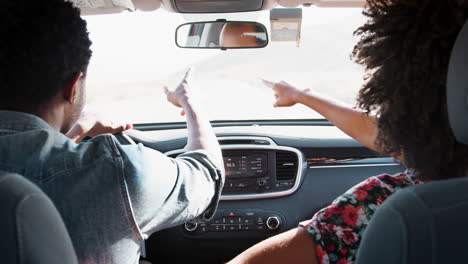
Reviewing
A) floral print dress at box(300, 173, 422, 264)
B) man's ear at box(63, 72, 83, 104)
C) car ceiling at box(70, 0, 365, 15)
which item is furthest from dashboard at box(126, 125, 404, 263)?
man's ear at box(63, 72, 83, 104)

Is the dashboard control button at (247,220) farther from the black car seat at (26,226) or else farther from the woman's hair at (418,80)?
the black car seat at (26,226)

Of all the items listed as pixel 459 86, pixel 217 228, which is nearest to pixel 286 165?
pixel 217 228

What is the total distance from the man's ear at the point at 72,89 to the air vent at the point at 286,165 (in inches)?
104

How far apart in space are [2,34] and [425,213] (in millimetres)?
1581

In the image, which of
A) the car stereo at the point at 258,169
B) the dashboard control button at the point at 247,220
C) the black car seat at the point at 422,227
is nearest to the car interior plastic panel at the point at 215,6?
the car stereo at the point at 258,169

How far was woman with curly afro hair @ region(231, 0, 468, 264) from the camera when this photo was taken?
5.96 ft

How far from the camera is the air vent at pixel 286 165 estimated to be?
4.64 meters

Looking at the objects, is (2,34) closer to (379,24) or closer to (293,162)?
(379,24)

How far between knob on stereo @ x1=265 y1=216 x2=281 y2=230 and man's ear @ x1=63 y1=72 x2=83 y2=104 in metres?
2.74

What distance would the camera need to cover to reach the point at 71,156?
6.31 ft

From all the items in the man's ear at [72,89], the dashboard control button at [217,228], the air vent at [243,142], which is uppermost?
the man's ear at [72,89]

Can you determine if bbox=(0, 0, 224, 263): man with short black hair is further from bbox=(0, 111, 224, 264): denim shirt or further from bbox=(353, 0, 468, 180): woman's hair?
bbox=(353, 0, 468, 180): woman's hair

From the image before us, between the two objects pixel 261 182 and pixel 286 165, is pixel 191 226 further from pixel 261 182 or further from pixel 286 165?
pixel 286 165

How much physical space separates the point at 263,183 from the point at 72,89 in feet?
8.71
